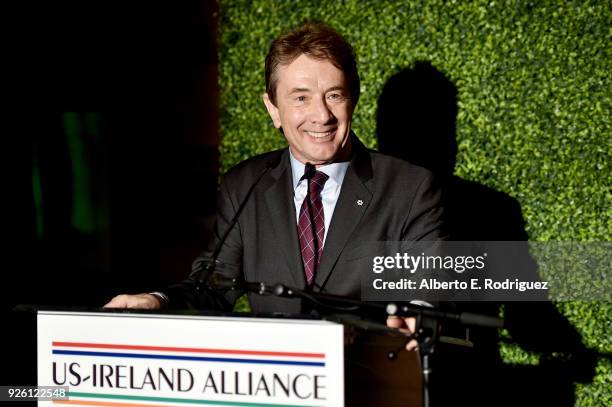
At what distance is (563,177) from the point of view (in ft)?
10.4

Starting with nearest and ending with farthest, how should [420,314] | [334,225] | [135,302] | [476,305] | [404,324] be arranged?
1. [420,314]
2. [404,324]
3. [135,302]
4. [334,225]
5. [476,305]

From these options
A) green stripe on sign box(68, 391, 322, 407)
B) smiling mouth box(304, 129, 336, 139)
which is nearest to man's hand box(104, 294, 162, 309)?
green stripe on sign box(68, 391, 322, 407)

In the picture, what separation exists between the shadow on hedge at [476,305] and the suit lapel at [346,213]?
3.58 ft

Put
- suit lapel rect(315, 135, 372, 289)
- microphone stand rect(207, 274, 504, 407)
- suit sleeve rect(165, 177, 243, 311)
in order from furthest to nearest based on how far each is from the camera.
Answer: suit lapel rect(315, 135, 372, 289) → suit sleeve rect(165, 177, 243, 311) → microphone stand rect(207, 274, 504, 407)

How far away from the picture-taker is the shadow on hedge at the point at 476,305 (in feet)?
10.6

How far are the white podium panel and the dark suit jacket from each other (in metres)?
0.44

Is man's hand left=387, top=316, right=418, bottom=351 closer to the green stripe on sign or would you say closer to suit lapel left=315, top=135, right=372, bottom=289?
the green stripe on sign

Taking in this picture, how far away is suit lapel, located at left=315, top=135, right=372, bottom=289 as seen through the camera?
227cm

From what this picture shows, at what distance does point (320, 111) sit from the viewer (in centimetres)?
229

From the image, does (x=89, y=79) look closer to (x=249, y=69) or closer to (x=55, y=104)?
(x=55, y=104)

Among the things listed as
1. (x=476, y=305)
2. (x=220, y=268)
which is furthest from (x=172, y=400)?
(x=476, y=305)

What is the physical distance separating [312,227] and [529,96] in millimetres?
1478

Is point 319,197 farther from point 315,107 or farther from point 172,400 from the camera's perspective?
point 172,400

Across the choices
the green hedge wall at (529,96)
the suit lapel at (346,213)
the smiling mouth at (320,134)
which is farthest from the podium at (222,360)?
the green hedge wall at (529,96)
